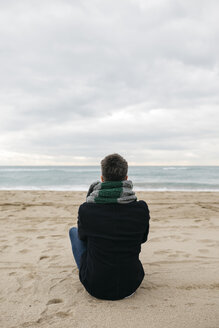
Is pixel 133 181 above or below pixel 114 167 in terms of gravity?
below

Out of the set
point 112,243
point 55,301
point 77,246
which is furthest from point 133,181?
point 112,243

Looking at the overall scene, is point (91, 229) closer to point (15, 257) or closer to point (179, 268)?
point (179, 268)

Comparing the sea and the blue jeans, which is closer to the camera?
the blue jeans

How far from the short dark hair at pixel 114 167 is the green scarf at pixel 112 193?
0.17 feet

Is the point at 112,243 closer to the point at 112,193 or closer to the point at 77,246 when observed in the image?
the point at 112,193

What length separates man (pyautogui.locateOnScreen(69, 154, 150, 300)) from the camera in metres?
2.17

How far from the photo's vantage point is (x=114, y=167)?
217 cm

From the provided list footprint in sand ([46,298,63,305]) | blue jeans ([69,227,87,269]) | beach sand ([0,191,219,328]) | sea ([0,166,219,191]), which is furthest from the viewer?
sea ([0,166,219,191])

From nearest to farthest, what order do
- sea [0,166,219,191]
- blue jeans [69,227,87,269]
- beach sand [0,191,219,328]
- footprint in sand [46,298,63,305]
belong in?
beach sand [0,191,219,328] → footprint in sand [46,298,63,305] → blue jeans [69,227,87,269] → sea [0,166,219,191]

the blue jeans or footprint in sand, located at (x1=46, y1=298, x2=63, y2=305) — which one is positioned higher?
the blue jeans

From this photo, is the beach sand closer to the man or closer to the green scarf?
the man

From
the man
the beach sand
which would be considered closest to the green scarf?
the man

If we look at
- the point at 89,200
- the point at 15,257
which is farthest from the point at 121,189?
the point at 15,257

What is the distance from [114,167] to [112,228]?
0.52 meters
